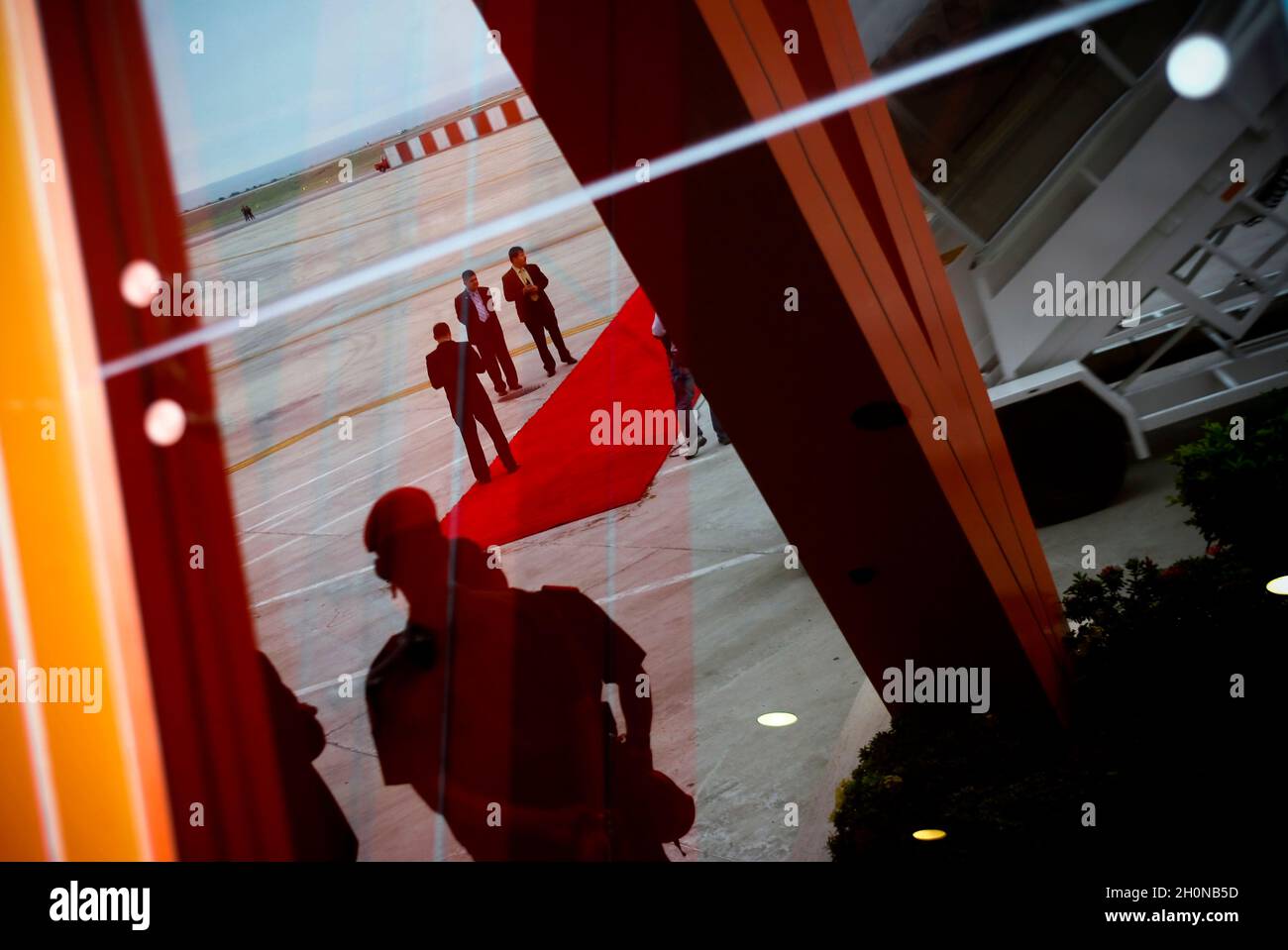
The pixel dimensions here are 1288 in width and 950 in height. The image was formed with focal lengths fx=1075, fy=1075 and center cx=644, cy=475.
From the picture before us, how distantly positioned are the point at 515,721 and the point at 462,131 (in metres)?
1.89

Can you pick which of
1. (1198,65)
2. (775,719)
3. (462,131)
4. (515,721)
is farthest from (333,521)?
(1198,65)

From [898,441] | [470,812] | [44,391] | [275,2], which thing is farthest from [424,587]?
[275,2]

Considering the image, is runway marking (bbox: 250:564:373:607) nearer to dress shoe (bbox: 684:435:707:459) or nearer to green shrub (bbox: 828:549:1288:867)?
dress shoe (bbox: 684:435:707:459)

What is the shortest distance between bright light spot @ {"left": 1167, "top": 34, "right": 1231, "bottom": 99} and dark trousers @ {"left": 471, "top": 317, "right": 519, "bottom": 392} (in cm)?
314

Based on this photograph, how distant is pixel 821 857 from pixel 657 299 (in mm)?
1972

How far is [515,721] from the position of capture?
3.24 metres

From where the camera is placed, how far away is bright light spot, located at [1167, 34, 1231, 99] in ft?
14.5

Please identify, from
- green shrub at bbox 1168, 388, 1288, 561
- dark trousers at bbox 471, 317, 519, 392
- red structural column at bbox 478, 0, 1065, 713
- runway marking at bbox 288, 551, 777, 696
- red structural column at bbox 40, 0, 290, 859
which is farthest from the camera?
green shrub at bbox 1168, 388, 1288, 561

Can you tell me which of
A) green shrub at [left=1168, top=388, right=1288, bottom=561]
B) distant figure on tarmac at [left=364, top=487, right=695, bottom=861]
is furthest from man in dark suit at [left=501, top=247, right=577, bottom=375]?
green shrub at [left=1168, top=388, right=1288, bottom=561]

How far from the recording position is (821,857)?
3.43 m

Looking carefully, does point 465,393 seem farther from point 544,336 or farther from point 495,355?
point 544,336

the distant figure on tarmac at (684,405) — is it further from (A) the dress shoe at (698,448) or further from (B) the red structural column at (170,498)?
(B) the red structural column at (170,498)
